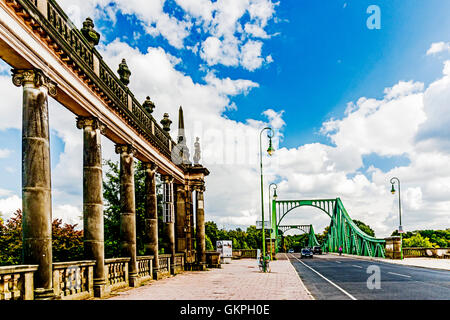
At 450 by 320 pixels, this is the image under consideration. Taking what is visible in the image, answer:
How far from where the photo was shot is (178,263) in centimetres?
2638

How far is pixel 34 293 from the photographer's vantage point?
9.64 m

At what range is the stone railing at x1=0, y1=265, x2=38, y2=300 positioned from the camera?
8477 millimetres

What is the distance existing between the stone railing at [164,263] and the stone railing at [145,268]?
1.72m

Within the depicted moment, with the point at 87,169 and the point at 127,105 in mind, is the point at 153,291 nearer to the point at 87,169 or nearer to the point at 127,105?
the point at 87,169

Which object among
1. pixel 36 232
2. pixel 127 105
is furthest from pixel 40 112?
pixel 127 105

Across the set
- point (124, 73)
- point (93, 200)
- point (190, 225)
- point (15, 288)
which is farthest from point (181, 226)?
point (15, 288)

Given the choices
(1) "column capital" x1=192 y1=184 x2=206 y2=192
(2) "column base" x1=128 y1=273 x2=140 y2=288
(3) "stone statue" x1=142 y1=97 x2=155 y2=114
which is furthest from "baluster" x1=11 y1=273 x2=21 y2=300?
(1) "column capital" x1=192 y1=184 x2=206 y2=192

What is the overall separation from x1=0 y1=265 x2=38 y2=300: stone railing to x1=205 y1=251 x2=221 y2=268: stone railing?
74.4ft

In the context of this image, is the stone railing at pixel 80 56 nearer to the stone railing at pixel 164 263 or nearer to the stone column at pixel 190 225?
the stone railing at pixel 164 263

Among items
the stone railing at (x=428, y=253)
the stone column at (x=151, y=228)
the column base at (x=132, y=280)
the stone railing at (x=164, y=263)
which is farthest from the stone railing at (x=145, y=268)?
the stone railing at (x=428, y=253)

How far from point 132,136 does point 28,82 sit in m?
8.17

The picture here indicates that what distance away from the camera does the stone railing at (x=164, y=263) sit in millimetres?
22531

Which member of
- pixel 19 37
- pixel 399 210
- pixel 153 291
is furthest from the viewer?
pixel 399 210

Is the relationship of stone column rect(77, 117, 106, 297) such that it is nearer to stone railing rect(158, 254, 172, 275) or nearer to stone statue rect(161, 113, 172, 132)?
stone railing rect(158, 254, 172, 275)
